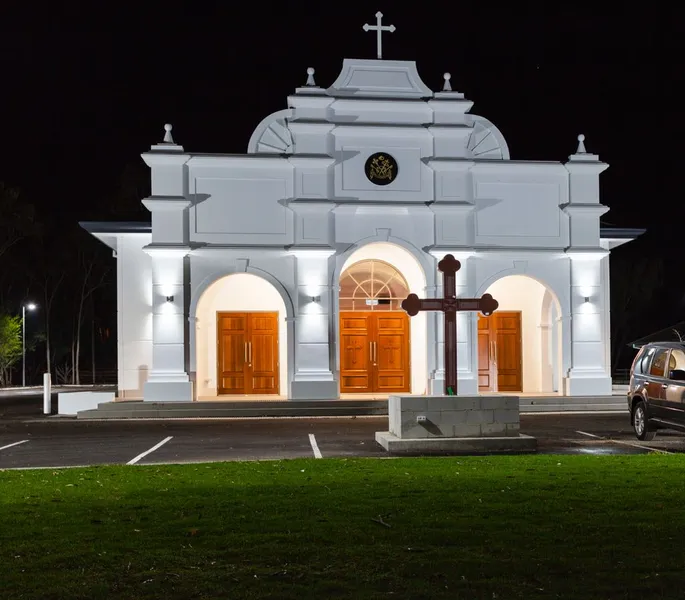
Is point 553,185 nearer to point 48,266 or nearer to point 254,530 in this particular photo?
point 254,530

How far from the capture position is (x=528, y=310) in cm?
2884

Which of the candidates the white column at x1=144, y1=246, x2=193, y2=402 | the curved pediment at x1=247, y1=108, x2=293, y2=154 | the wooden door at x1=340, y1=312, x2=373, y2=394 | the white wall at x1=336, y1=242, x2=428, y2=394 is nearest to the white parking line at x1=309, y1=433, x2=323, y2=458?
the white column at x1=144, y1=246, x2=193, y2=402

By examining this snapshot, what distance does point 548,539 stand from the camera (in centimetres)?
660

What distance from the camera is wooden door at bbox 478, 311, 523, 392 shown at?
28422 mm

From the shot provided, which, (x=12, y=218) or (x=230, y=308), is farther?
(x=12, y=218)

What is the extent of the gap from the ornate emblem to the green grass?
1665 centimetres

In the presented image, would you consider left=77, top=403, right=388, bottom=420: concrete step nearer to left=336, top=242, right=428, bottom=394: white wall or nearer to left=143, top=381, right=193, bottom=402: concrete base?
left=143, top=381, right=193, bottom=402: concrete base

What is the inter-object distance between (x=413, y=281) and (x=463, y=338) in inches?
98.6

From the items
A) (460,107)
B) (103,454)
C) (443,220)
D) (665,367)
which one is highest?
(460,107)

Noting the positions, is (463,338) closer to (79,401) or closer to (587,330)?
(587,330)

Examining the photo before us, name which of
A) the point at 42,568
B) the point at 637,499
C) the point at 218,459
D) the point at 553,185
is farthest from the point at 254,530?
the point at 553,185

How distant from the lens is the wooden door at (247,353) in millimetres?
27234

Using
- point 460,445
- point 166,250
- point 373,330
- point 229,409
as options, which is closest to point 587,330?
point 373,330

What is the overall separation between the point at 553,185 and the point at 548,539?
69.8 feet
